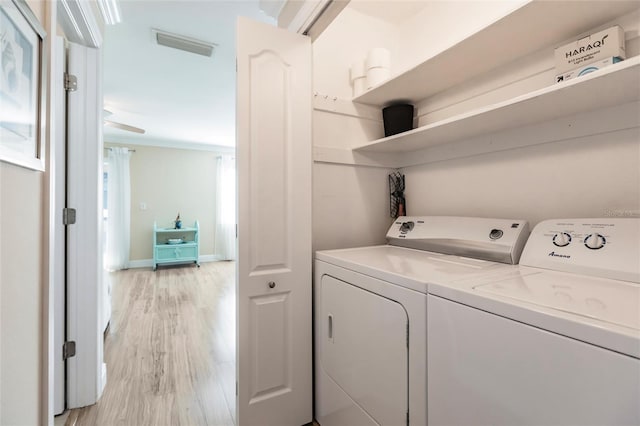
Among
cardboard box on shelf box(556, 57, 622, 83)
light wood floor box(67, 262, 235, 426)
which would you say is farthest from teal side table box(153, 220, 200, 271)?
cardboard box on shelf box(556, 57, 622, 83)

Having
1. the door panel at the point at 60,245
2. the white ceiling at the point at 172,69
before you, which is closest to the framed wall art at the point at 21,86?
the door panel at the point at 60,245

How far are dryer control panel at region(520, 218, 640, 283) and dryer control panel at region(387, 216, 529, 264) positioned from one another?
0.21 ft

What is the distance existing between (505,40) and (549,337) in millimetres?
1159

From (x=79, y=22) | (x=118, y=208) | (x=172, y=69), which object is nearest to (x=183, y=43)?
(x=172, y=69)

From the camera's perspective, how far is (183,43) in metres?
2.26

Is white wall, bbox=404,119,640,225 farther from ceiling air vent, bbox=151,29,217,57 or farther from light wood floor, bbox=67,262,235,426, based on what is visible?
ceiling air vent, bbox=151,29,217,57

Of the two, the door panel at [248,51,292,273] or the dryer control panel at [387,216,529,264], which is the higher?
the door panel at [248,51,292,273]

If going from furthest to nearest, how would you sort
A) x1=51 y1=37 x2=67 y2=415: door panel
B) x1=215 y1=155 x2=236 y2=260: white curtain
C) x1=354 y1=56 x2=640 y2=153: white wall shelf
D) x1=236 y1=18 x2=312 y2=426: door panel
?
x1=215 y1=155 x2=236 y2=260: white curtain, x1=51 y1=37 x2=67 y2=415: door panel, x1=236 y1=18 x2=312 y2=426: door panel, x1=354 y1=56 x2=640 y2=153: white wall shelf

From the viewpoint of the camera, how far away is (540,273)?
982 mm

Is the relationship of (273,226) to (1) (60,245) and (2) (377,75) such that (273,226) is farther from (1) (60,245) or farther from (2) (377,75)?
(1) (60,245)

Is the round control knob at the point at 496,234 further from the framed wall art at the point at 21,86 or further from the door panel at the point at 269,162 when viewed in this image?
the framed wall art at the point at 21,86

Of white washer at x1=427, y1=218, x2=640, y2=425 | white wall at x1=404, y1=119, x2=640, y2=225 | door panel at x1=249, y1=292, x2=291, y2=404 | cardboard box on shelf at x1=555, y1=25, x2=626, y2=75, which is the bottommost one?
door panel at x1=249, y1=292, x2=291, y2=404

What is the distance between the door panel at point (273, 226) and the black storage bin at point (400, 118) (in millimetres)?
540

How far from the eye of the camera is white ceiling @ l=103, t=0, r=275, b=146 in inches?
75.8
